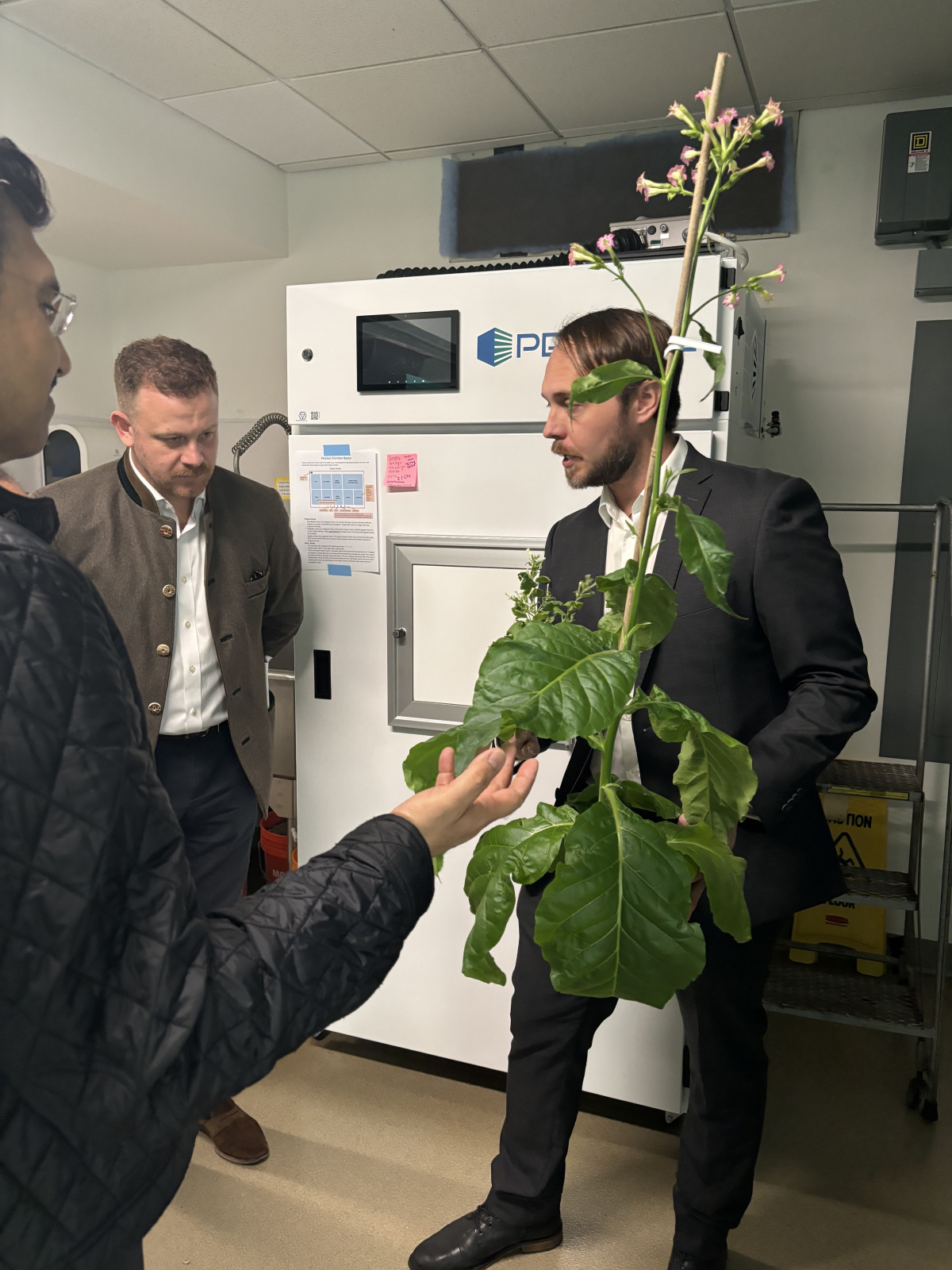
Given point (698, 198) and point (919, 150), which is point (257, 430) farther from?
point (698, 198)

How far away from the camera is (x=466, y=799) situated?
33.6 inches

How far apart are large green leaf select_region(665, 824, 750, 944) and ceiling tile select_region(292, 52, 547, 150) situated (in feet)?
8.54

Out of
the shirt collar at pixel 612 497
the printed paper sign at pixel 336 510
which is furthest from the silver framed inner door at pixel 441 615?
the shirt collar at pixel 612 497

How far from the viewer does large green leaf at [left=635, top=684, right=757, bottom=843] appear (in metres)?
0.90

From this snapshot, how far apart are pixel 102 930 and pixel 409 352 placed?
1.82 metres

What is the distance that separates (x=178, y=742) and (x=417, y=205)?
243 cm

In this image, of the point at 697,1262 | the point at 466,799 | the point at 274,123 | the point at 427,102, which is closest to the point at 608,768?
the point at 466,799

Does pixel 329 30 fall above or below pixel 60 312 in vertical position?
above

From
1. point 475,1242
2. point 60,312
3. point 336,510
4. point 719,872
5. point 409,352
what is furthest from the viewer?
point 336,510

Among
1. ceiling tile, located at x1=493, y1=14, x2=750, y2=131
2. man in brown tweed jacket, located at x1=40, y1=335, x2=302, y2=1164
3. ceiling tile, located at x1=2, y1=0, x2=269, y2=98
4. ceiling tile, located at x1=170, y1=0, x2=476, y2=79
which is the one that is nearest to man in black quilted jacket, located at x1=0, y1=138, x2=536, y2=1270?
man in brown tweed jacket, located at x1=40, y1=335, x2=302, y2=1164

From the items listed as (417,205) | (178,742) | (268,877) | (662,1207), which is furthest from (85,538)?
(417,205)

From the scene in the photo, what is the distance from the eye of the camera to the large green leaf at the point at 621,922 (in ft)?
2.79

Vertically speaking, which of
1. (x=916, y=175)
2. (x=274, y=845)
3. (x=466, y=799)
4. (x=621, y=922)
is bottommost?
(x=274, y=845)

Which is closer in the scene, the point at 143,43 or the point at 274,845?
the point at 143,43
